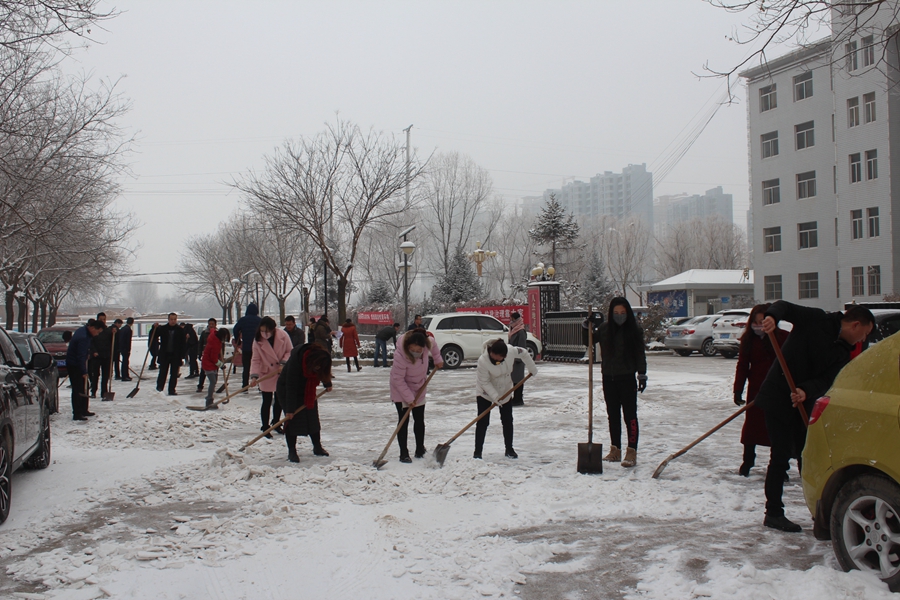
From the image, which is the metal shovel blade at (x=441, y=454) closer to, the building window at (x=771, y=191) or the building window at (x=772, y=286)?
the building window at (x=772, y=286)

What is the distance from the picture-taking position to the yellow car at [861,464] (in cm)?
356

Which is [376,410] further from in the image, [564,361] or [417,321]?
[564,361]

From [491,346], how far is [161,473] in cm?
359

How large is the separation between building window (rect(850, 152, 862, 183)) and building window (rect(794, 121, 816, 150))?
299 cm

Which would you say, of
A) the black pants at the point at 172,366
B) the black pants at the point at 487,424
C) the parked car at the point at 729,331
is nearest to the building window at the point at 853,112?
the parked car at the point at 729,331

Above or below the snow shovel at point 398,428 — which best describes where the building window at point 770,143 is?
above

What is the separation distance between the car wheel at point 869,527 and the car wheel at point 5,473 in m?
5.66

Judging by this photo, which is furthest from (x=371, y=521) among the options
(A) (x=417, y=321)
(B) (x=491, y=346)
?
(A) (x=417, y=321)

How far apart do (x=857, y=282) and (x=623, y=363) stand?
33.1 meters

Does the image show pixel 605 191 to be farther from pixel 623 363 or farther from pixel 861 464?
pixel 861 464

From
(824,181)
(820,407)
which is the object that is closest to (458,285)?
(824,181)

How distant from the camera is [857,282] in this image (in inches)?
1373

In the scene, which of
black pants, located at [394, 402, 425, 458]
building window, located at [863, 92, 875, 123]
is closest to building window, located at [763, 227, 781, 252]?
building window, located at [863, 92, 875, 123]

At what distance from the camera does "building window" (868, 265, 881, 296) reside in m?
33.7
